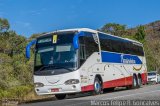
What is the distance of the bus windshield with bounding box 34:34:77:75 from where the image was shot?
21531 mm

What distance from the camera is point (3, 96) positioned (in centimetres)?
2517

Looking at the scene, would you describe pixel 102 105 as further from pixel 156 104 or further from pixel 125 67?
pixel 125 67

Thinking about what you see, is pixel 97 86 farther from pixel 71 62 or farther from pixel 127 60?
pixel 127 60

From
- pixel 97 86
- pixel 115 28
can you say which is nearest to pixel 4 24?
pixel 115 28

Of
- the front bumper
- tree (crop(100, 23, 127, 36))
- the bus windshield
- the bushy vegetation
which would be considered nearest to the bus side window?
the bus windshield

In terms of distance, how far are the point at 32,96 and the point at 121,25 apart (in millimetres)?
68064

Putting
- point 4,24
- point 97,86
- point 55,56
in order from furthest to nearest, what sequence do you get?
point 4,24 → point 97,86 → point 55,56

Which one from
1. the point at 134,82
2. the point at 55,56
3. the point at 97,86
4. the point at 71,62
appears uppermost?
the point at 55,56

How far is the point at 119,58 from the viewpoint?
2895 cm

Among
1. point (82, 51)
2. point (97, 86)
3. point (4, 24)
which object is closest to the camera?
point (82, 51)

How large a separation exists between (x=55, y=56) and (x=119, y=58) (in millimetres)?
8265

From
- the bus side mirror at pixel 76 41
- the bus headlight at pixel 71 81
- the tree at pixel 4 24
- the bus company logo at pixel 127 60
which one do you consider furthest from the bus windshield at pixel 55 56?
the tree at pixel 4 24

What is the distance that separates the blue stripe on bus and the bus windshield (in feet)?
13.6

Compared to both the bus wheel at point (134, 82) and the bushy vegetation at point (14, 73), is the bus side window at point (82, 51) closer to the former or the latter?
the bushy vegetation at point (14, 73)
